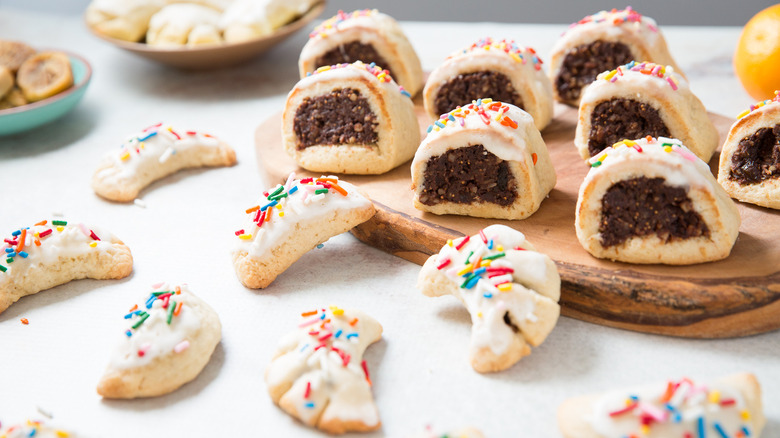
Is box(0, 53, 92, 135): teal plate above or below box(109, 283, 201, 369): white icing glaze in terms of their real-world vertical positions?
below

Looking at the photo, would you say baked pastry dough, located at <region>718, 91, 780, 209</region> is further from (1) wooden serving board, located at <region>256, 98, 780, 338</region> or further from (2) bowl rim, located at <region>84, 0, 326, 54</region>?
(2) bowl rim, located at <region>84, 0, 326, 54</region>

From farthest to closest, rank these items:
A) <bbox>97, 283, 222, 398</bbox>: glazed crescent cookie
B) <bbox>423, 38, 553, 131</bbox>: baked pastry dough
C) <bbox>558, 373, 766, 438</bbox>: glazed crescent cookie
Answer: <bbox>423, 38, 553, 131</bbox>: baked pastry dough < <bbox>97, 283, 222, 398</bbox>: glazed crescent cookie < <bbox>558, 373, 766, 438</bbox>: glazed crescent cookie

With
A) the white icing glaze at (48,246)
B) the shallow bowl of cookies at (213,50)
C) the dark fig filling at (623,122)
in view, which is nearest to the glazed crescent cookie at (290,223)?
the white icing glaze at (48,246)

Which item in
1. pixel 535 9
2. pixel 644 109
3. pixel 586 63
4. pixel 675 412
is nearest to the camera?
pixel 675 412

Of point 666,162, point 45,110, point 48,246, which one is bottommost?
point 45,110

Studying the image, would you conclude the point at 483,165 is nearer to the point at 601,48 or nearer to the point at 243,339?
the point at 243,339

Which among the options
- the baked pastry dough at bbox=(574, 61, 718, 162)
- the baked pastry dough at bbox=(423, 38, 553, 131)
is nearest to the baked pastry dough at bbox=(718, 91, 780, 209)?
the baked pastry dough at bbox=(574, 61, 718, 162)

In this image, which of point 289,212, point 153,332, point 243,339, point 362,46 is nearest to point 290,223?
point 289,212
